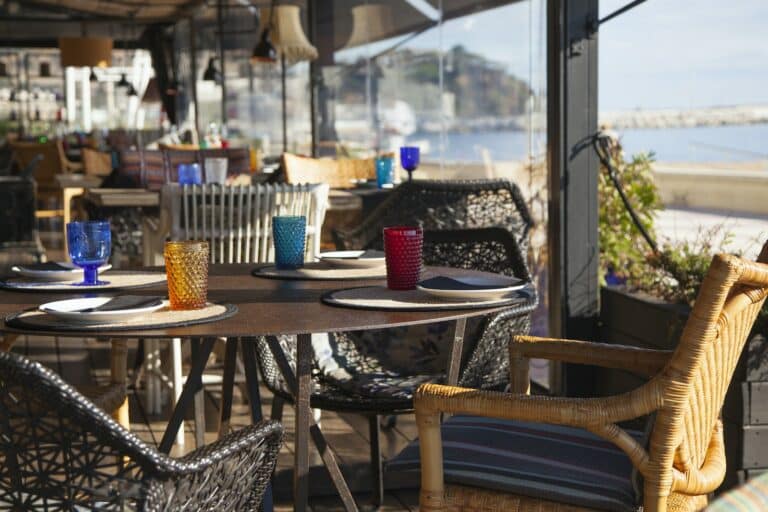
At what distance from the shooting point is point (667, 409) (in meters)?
1.71


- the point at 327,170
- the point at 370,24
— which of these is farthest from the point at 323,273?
the point at 370,24

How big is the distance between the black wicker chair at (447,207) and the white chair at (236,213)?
0.53 feet

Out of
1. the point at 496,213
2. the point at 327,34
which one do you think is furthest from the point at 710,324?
the point at 327,34

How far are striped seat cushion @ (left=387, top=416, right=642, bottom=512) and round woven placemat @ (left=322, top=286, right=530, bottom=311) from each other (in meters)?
0.24

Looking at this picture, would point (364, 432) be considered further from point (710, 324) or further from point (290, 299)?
point (710, 324)

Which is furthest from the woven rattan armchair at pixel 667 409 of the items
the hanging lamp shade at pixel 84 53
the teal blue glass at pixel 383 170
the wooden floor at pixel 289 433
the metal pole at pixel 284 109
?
the hanging lamp shade at pixel 84 53

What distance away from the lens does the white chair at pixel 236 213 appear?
11.2 ft

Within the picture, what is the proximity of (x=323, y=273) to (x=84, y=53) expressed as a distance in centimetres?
1226

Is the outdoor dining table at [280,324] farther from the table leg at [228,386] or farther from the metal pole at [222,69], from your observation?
the metal pole at [222,69]

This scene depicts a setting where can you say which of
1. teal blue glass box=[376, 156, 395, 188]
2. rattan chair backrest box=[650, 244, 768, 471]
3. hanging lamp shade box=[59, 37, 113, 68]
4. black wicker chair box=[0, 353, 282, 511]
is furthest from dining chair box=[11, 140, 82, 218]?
black wicker chair box=[0, 353, 282, 511]

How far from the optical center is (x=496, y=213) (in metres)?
3.60

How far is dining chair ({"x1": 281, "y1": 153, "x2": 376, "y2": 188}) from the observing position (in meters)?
5.27

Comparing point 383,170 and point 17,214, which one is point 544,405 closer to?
point 383,170

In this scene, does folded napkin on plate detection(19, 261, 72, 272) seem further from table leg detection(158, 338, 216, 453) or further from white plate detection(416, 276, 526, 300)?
white plate detection(416, 276, 526, 300)
